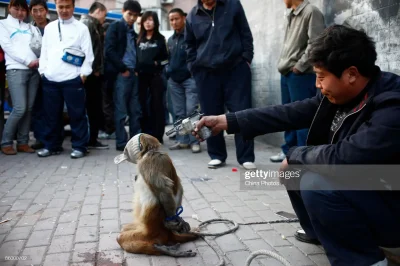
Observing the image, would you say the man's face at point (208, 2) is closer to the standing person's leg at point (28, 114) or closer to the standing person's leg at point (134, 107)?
the standing person's leg at point (134, 107)

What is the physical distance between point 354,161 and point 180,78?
491 cm

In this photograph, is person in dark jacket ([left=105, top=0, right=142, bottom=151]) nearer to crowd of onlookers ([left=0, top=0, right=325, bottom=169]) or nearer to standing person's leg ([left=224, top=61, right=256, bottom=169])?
crowd of onlookers ([left=0, top=0, right=325, bottom=169])

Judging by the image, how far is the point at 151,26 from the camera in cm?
663

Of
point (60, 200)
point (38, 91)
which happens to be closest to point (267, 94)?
point (38, 91)

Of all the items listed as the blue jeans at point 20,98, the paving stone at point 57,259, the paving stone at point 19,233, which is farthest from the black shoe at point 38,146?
the paving stone at point 57,259

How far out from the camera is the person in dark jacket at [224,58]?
509 cm

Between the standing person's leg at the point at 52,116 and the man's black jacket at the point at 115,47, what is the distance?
887 mm

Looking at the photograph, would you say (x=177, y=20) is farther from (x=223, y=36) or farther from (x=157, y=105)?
(x=223, y=36)

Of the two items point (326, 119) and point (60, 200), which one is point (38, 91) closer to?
point (60, 200)

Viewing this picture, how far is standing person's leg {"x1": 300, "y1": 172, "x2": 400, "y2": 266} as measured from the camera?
2168 mm

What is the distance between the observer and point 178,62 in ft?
22.1

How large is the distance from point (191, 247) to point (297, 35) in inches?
125

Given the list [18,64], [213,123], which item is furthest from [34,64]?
[213,123]

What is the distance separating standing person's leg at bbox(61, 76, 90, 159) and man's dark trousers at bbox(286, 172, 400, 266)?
4553 mm
